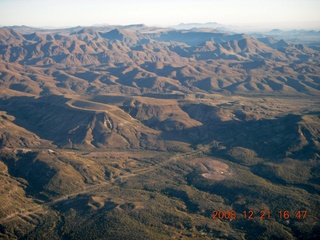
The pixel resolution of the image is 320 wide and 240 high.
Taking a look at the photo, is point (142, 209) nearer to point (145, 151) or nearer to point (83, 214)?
point (83, 214)

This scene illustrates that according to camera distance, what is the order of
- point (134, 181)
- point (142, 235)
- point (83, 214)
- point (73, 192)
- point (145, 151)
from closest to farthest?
point (142, 235)
point (83, 214)
point (73, 192)
point (134, 181)
point (145, 151)

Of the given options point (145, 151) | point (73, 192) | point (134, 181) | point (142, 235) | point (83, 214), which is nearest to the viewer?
point (142, 235)

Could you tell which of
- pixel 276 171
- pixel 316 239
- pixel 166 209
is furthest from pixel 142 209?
pixel 276 171

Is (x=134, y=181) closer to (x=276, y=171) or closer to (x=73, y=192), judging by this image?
(x=73, y=192)

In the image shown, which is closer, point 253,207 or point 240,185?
point 253,207
